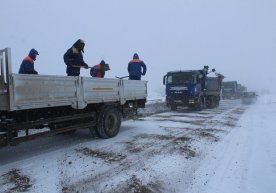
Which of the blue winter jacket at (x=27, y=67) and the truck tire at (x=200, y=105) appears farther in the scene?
the truck tire at (x=200, y=105)

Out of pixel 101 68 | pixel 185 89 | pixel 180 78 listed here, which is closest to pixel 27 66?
pixel 101 68

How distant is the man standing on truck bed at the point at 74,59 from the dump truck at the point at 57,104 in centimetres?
83

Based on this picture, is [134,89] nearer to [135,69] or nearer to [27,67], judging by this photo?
[135,69]

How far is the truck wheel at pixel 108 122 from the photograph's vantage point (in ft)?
27.4

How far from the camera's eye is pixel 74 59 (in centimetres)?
830

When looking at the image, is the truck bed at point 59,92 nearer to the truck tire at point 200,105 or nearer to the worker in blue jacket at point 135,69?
the worker in blue jacket at point 135,69

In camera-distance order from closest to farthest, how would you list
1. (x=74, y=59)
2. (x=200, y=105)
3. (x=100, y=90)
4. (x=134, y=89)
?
(x=100, y=90) → (x=74, y=59) → (x=134, y=89) → (x=200, y=105)

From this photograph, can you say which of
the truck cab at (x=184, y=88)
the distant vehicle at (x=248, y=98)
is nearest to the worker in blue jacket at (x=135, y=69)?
the truck cab at (x=184, y=88)

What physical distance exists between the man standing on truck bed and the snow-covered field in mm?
2024

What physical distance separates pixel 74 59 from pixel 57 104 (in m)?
2.10

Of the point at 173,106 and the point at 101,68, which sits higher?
the point at 101,68

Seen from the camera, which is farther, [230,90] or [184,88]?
[230,90]

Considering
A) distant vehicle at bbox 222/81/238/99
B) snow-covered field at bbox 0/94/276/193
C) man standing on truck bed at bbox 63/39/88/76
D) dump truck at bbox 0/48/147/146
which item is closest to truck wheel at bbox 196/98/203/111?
snow-covered field at bbox 0/94/276/193

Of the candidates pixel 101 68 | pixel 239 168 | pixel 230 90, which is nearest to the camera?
pixel 239 168
